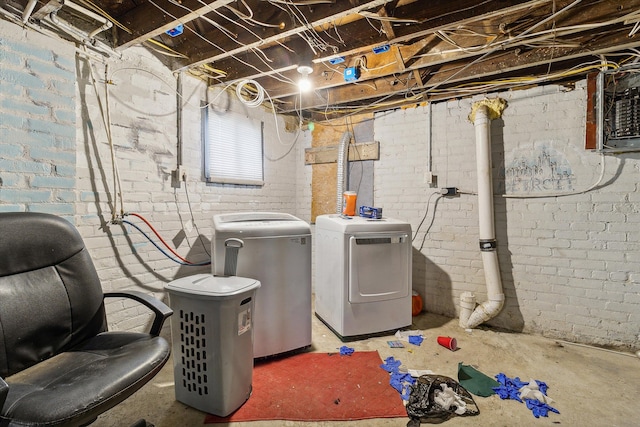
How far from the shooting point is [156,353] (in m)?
1.33

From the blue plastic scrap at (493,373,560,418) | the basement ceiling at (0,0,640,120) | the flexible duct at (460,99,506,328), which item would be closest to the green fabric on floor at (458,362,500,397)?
the blue plastic scrap at (493,373,560,418)

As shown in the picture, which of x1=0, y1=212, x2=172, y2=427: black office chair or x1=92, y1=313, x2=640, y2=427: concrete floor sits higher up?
x1=0, y1=212, x2=172, y2=427: black office chair

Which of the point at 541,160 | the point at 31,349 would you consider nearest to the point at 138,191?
the point at 31,349

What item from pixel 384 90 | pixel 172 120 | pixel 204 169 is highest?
pixel 384 90

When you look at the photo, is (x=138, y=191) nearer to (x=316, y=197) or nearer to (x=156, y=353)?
(x=156, y=353)

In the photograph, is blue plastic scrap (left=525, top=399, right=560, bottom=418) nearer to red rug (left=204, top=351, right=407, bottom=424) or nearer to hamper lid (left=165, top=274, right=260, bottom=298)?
red rug (left=204, top=351, right=407, bottom=424)

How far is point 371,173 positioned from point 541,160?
164 cm

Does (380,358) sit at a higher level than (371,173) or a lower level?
lower

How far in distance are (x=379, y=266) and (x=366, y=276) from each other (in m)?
0.15

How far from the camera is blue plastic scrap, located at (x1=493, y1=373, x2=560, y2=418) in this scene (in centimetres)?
171

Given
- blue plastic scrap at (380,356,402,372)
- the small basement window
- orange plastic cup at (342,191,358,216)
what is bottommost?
blue plastic scrap at (380,356,402,372)

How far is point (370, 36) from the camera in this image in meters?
2.15

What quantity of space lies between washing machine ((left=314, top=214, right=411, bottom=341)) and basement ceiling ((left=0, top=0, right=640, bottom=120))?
1.41 m

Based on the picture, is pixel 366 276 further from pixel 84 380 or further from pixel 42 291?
pixel 42 291
